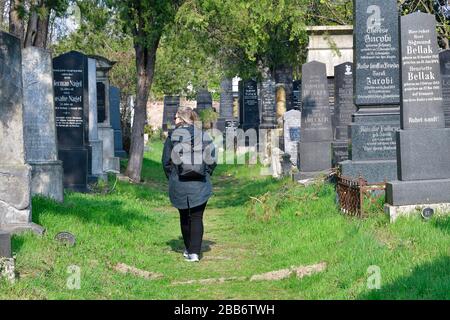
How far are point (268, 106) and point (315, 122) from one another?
13323 millimetres

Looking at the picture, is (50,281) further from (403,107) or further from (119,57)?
(119,57)

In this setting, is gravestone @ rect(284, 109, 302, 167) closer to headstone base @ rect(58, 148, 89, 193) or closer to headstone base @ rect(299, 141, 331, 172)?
headstone base @ rect(299, 141, 331, 172)

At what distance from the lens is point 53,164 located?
1354 centimetres

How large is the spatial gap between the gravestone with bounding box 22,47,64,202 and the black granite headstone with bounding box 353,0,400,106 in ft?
16.0

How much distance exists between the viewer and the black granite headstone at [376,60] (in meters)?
12.8

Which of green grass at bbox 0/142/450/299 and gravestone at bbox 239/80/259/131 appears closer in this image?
green grass at bbox 0/142/450/299

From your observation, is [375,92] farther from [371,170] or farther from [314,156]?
[314,156]

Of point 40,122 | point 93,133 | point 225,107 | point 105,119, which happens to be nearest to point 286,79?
point 225,107

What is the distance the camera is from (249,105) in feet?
114

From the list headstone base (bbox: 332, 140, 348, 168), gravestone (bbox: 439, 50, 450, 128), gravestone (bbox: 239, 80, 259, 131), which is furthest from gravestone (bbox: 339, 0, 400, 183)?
gravestone (bbox: 239, 80, 259, 131)

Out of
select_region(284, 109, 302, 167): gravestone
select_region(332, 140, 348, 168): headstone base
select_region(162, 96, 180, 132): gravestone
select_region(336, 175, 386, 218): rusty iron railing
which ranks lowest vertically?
select_region(336, 175, 386, 218): rusty iron railing

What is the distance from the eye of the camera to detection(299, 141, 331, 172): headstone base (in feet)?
59.3

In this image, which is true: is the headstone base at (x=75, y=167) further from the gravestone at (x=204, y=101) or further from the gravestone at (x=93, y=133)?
the gravestone at (x=204, y=101)
